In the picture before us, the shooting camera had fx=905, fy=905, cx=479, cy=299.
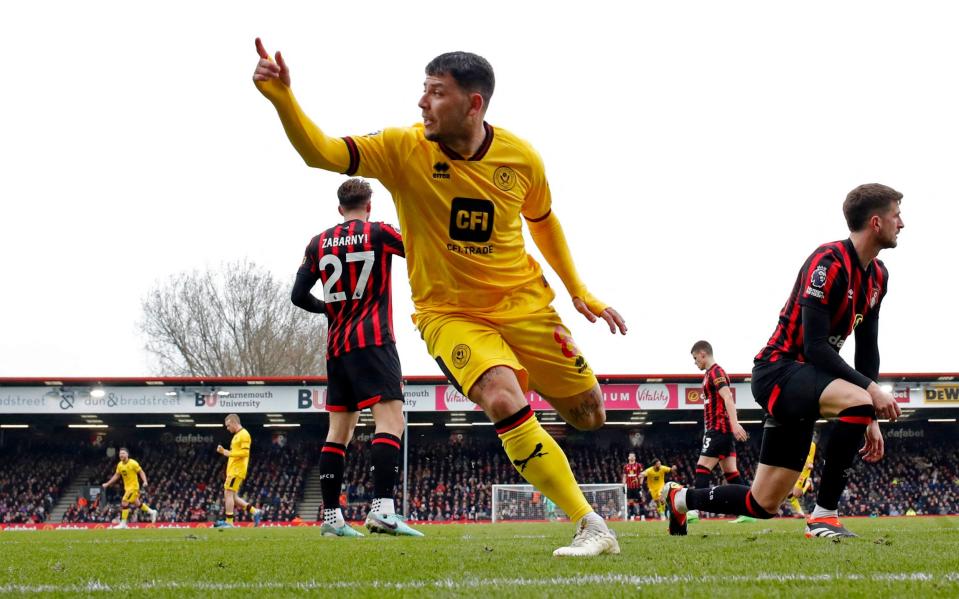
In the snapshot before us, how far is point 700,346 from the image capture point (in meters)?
12.2

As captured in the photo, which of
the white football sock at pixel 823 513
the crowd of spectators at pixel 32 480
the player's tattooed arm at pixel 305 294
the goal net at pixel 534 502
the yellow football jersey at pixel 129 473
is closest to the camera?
the white football sock at pixel 823 513

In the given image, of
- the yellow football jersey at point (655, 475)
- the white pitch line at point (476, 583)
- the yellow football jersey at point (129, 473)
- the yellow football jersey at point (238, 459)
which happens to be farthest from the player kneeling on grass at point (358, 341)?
the yellow football jersey at point (129, 473)

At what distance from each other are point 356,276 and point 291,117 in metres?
3.93

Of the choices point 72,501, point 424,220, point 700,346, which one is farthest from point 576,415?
point 72,501

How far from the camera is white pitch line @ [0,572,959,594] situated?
10.2 feet

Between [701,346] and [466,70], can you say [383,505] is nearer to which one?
[466,70]

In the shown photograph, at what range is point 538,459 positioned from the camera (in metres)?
4.46

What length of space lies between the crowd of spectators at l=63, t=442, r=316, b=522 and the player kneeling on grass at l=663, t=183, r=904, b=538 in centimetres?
3121

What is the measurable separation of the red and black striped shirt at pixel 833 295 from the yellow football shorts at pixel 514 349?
1.52 metres

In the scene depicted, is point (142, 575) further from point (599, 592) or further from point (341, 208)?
point (341, 208)

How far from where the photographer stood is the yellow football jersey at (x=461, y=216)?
4.64m

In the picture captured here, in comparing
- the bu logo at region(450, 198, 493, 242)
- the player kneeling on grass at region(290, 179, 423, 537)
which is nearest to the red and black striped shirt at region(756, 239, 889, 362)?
the bu logo at region(450, 198, 493, 242)

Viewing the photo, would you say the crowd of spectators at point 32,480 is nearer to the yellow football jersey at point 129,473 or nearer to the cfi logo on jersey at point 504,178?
the yellow football jersey at point 129,473

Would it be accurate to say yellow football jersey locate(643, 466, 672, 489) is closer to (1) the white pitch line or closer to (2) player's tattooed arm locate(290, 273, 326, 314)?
(2) player's tattooed arm locate(290, 273, 326, 314)
